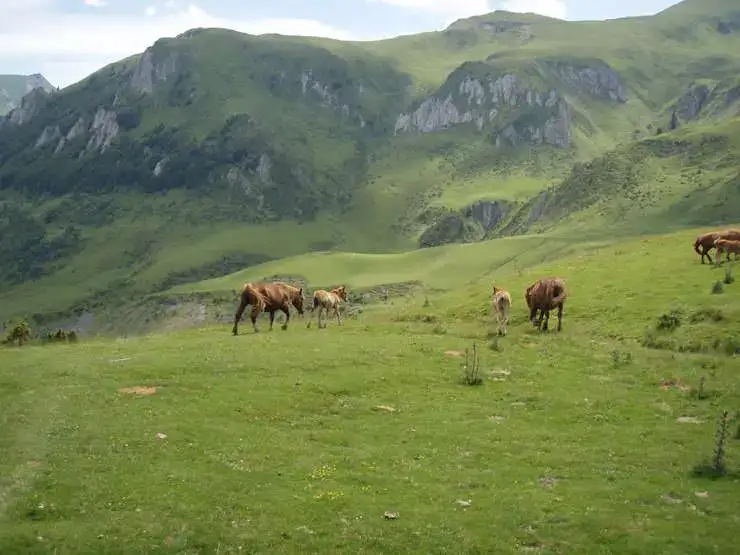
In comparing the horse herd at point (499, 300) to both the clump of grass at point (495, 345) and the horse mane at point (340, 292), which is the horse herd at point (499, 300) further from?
the horse mane at point (340, 292)

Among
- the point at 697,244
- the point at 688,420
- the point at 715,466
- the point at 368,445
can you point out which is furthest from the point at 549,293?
the point at 368,445

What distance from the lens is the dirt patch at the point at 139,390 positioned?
3130 centimetres

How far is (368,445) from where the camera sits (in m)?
27.0

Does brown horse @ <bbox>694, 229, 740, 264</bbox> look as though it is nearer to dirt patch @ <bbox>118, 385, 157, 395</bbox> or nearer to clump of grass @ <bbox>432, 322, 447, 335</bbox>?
clump of grass @ <bbox>432, 322, 447, 335</bbox>

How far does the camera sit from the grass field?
20.2m

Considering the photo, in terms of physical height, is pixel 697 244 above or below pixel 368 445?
above

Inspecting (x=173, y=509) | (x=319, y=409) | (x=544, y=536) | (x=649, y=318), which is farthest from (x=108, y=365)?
(x=649, y=318)

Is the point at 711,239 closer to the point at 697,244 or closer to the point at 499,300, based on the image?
the point at 697,244

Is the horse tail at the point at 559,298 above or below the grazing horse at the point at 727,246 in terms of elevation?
below

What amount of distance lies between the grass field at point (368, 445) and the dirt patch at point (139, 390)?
1.51 feet

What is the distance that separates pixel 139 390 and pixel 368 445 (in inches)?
439

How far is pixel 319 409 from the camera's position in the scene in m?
31.0

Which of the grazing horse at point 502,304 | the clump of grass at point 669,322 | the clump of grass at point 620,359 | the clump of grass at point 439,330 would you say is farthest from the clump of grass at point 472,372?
the clump of grass at point 669,322

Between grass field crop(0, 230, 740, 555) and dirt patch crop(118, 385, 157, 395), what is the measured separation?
46 cm
